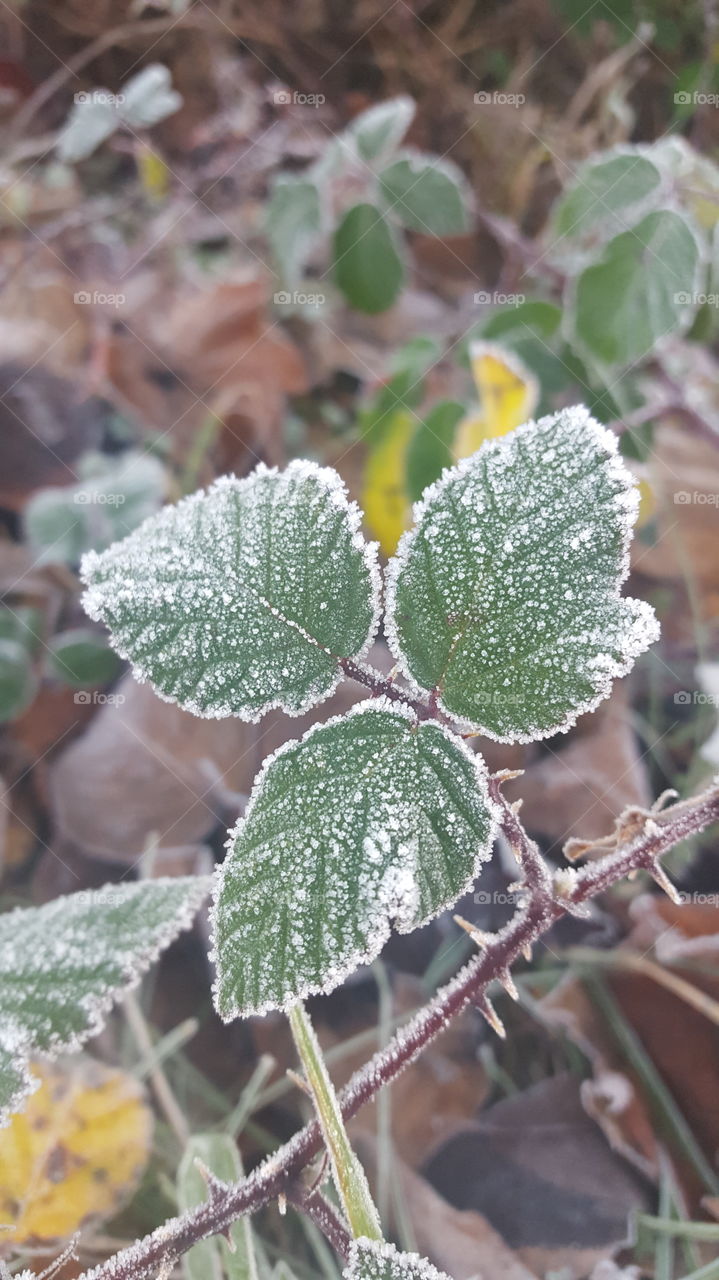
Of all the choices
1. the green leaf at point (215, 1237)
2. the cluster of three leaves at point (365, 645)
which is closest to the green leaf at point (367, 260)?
the cluster of three leaves at point (365, 645)

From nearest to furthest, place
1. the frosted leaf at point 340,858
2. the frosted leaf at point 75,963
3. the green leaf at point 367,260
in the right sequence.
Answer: the frosted leaf at point 340,858
the frosted leaf at point 75,963
the green leaf at point 367,260

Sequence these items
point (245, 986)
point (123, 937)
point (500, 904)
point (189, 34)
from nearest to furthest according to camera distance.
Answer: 1. point (245, 986)
2. point (123, 937)
3. point (500, 904)
4. point (189, 34)

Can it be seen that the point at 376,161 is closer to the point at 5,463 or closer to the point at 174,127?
the point at 5,463

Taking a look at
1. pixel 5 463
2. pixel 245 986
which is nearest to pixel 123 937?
pixel 245 986

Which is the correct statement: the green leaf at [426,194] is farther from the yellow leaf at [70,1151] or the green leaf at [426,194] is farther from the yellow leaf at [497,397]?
the yellow leaf at [70,1151]

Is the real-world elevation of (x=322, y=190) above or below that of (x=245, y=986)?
above

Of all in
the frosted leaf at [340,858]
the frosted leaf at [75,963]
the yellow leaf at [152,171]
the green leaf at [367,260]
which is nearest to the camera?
the frosted leaf at [340,858]
